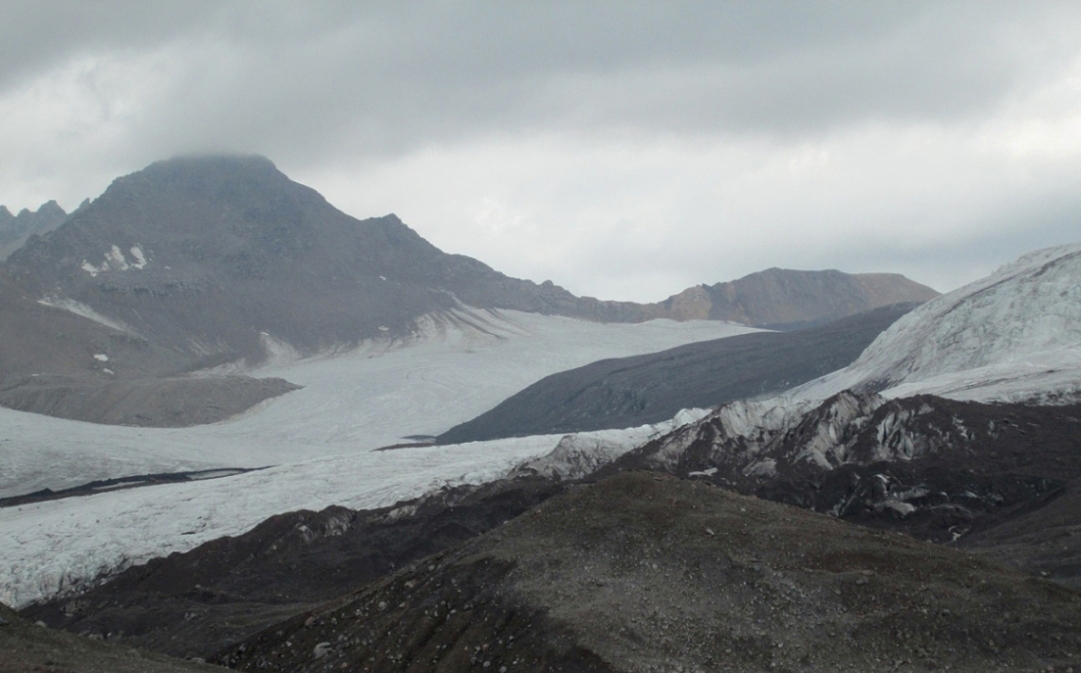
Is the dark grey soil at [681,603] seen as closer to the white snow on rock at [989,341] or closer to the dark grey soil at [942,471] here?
the dark grey soil at [942,471]

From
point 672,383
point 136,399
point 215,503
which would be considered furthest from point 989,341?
point 136,399

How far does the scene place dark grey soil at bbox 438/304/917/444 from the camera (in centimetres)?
11746

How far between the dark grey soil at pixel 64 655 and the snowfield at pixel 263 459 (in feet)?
98.9

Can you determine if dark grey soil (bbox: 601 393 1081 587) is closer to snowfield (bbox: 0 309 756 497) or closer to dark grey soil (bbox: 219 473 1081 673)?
dark grey soil (bbox: 219 473 1081 673)

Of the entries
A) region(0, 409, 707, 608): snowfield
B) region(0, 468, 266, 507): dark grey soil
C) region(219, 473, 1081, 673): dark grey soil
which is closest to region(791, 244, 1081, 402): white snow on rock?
region(0, 409, 707, 608): snowfield

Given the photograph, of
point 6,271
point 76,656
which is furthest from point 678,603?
point 6,271

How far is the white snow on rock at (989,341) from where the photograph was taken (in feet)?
220

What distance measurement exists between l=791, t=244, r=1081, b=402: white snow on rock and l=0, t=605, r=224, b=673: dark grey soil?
51201mm

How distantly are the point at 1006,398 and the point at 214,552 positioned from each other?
41.6 m

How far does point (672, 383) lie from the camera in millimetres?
129500

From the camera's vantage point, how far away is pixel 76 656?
67.9 feet

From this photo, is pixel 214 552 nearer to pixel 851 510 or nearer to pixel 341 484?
pixel 341 484

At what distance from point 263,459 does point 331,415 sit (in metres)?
32.4

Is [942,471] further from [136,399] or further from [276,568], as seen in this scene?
[136,399]
